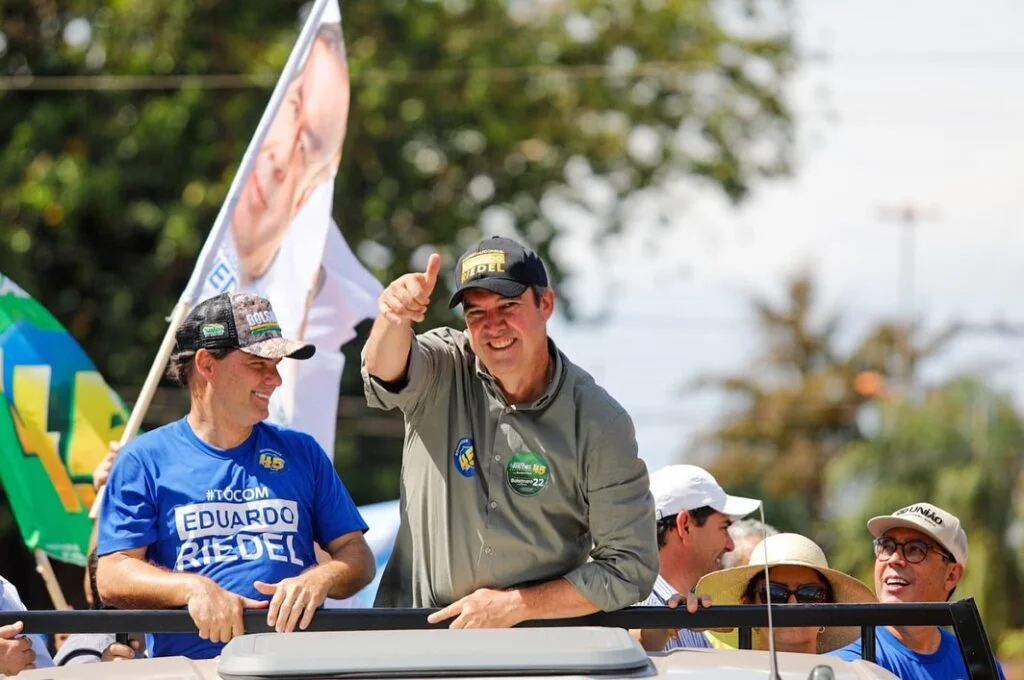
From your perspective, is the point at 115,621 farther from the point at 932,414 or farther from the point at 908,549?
the point at 932,414

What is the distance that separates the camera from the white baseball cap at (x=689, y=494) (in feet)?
18.4

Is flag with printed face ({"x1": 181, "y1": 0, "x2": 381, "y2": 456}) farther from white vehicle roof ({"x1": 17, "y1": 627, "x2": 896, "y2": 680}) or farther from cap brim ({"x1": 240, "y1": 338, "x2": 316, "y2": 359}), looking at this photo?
white vehicle roof ({"x1": 17, "y1": 627, "x2": 896, "y2": 680})

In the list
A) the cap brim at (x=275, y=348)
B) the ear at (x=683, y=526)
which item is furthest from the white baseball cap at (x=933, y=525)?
the cap brim at (x=275, y=348)

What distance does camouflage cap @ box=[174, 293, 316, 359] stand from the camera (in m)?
4.38

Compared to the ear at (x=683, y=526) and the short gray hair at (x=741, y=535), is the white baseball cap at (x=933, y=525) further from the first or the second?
the short gray hair at (x=741, y=535)

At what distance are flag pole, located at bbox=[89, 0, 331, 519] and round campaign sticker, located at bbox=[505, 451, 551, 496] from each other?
2.07m

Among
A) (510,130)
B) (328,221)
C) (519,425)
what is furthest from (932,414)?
(519,425)

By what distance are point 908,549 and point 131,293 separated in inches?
494

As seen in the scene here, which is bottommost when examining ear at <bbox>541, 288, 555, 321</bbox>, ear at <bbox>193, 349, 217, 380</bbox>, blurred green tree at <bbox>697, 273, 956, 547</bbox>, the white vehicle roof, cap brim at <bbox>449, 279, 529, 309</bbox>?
blurred green tree at <bbox>697, 273, 956, 547</bbox>

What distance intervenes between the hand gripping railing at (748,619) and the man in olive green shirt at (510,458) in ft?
0.95

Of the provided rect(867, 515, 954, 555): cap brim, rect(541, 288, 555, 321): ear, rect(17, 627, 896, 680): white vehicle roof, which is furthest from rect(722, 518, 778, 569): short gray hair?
rect(17, 627, 896, 680): white vehicle roof

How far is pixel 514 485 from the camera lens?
3.95 meters

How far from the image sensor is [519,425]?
13.1 feet

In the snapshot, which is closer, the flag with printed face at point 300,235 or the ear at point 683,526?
the ear at point 683,526
